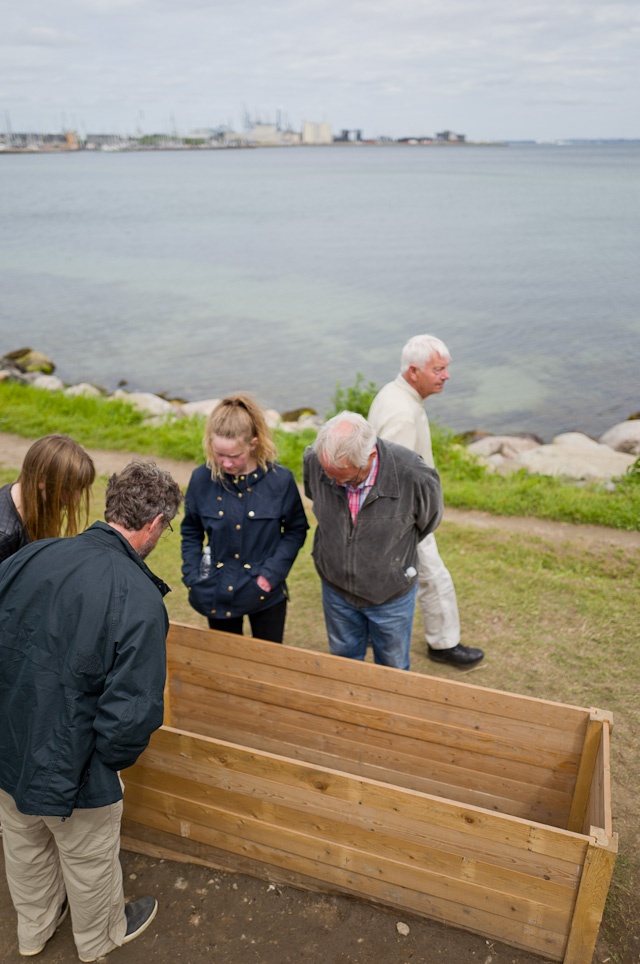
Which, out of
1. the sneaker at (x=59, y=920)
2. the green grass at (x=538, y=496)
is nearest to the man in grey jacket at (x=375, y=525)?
the sneaker at (x=59, y=920)

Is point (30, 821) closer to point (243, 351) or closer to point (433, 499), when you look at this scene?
point (433, 499)

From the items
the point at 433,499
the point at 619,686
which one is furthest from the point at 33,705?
the point at 619,686

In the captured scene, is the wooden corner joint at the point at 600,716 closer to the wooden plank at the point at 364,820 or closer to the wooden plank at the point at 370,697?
the wooden plank at the point at 370,697

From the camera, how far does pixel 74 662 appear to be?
2.48m

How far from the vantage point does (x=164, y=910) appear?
3398 mm

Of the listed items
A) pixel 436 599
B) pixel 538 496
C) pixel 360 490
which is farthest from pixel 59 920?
pixel 538 496

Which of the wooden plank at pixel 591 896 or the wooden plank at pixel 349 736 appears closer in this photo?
the wooden plank at pixel 591 896

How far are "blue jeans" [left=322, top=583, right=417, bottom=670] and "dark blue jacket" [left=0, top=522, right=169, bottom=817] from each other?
64.7 inches

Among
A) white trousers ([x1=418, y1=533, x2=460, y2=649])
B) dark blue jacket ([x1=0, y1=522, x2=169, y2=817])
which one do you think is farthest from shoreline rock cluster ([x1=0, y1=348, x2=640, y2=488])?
dark blue jacket ([x1=0, y1=522, x2=169, y2=817])

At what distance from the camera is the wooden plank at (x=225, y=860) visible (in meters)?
3.33

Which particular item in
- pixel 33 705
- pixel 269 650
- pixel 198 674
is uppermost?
pixel 33 705

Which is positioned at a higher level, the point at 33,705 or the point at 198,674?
the point at 33,705

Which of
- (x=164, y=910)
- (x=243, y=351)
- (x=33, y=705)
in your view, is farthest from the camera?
(x=243, y=351)

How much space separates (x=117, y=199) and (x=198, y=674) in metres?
67.7
